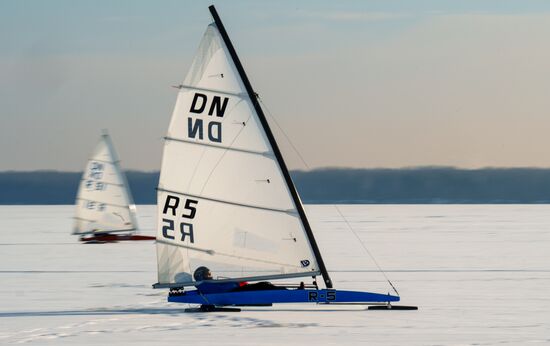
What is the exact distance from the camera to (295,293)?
2305 cm

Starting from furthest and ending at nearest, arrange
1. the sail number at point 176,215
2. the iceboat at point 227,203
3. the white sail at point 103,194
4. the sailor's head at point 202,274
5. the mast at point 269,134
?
1. the white sail at point 103,194
2. the sailor's head at point 202,274
3. the sail number at point 176,215
4. the iceboat at point 227,203
5. the mast at point 269,134

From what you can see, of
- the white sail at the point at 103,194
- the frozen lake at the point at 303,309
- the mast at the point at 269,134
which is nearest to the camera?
the frozen lake at the point at 303,309

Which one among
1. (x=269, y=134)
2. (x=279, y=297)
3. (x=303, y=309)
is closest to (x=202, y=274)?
(x=279, y=297)

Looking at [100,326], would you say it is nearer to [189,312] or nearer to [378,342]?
[189,312]

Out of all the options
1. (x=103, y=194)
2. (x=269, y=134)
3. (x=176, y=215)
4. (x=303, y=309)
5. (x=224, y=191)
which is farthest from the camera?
(x=103, y=194)

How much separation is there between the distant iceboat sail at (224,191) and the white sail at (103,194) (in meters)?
35.0

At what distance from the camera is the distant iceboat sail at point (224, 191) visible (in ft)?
75.4

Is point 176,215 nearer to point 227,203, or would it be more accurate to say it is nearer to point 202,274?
point 227,203

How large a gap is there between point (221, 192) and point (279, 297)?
2.58 m

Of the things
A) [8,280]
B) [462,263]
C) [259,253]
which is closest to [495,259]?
[462,263]

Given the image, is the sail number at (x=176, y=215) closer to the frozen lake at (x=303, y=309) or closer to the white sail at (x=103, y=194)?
the frozen lake at (x=303, y=309)

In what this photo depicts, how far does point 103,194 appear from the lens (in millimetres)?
58906

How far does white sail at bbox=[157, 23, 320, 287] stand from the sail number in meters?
0.02

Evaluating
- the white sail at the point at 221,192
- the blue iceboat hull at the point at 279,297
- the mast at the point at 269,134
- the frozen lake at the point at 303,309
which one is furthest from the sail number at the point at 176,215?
the mast at the point at 269,134
